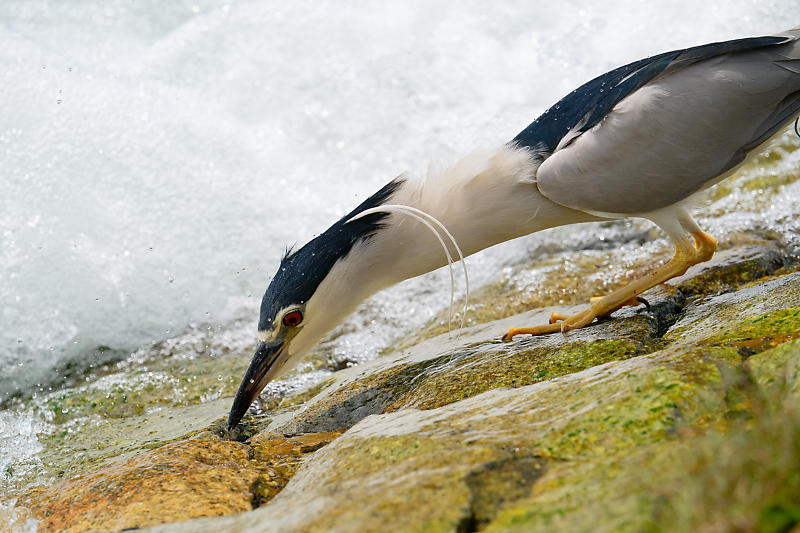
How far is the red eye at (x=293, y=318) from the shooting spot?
3469 millimetres

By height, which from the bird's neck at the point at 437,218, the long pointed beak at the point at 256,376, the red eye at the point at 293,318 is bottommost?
the long pointed beak at the point at 256,376

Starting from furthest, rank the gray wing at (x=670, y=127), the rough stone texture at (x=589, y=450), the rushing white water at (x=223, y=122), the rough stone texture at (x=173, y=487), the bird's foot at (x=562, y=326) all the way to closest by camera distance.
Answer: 1. the rushing white water at (x=223, y=122)
2. the bird's foot at (x=562, y=326)
3. the gray wing at (x=670, y=127)
4. the rough stone texture at (x=173, y=487)
5. the rough stone texture at (x=589, y=450)

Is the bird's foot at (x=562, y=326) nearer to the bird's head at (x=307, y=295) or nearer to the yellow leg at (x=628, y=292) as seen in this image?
the yellow leg at (x=628, y=292)

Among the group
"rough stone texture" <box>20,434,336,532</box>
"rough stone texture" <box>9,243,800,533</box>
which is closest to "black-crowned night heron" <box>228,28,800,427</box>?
"rough stone texture" <box>9,243,800,533</box>

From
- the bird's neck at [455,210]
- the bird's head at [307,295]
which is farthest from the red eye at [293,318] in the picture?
the bird's neck at [455,210]

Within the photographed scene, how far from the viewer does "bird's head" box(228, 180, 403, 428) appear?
3.44 meters

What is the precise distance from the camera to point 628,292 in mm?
3666

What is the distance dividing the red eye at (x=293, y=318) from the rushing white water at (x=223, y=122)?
7.55 ft

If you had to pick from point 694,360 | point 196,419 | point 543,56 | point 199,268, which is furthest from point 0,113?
point 694,360

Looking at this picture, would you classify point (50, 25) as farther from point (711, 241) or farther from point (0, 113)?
point (711, 241)

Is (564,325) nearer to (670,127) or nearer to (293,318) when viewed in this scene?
(670,127)

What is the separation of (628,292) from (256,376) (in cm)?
186

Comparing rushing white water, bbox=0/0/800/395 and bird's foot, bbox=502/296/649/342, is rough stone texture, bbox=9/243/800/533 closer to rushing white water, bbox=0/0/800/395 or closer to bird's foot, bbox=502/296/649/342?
bird's foot, bbox=502/296/649/342

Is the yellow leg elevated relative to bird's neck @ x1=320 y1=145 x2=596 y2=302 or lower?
lower
